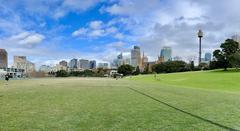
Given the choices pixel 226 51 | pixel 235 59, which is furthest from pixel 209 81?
pixel 226 51

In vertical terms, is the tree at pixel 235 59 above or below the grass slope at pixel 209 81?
above

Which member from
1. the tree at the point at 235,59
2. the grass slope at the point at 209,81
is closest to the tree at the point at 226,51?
the tree at the point at 235,59

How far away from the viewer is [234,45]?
315 ft

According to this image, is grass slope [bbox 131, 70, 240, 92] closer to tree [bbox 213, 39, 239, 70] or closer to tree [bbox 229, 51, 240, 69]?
tree [bbox 229, 51, 240, 69]

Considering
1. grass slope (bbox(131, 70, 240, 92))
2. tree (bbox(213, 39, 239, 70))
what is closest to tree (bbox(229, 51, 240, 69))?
tree (bbox(213, 39, 239, 70))

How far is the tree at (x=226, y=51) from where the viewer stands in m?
95.9

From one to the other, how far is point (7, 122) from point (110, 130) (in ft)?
8.92

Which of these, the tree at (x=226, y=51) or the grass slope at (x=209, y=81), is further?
the tree at (x=226, y=51)

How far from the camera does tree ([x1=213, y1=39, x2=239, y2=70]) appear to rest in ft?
315

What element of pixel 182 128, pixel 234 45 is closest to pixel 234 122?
pixel 182 128

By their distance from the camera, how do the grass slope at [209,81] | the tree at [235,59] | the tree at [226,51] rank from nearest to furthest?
the grass slope at [209,81] → the tree at [235,59] → the tree at [226,51]

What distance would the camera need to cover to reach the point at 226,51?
320 ft

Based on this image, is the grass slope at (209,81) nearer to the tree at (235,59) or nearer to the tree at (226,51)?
the tree at (235,59)

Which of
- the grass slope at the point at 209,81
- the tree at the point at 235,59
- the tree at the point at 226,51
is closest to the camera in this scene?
the grass slope at the point at 209,81
